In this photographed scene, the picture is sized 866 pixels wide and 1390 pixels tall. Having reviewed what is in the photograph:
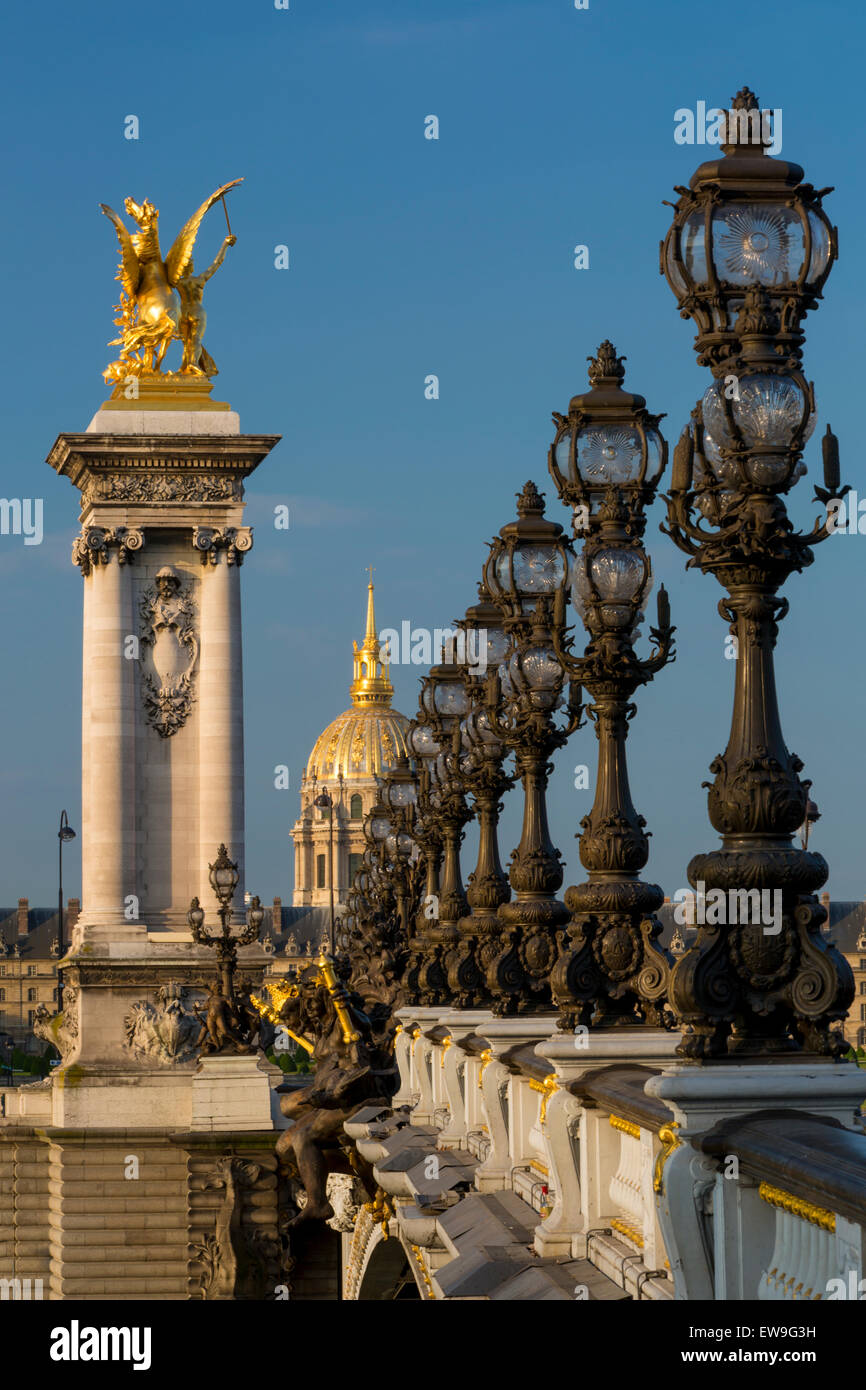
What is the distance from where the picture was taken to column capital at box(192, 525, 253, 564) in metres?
56.2

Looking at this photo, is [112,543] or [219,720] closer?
[112,543]

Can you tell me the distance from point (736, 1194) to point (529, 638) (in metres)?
9.86

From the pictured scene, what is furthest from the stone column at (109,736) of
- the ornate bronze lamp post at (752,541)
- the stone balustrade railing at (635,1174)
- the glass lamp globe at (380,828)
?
the ornate bronze lamp post at (752,541)

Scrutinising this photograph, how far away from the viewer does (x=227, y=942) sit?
45531mm

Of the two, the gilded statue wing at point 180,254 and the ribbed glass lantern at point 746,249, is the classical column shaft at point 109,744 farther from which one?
the ribbed glass lantern at point 746,249

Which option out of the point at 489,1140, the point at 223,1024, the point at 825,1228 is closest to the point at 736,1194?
the point at 825,1228

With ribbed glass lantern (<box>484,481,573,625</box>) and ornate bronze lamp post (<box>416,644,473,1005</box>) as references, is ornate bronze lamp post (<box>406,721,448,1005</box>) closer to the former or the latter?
ornate bronze lamp post (<box>416,644,473,1005</box>)

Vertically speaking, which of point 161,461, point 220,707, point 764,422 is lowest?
point 764,422

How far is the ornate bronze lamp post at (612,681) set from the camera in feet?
50.5

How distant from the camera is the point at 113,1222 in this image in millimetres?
52500

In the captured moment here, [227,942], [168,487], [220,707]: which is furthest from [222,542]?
[227,942]

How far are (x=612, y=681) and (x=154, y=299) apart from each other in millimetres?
44843

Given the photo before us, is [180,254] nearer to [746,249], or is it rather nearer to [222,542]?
[222,542]

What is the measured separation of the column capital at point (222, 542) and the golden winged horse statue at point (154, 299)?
13.3 feet
